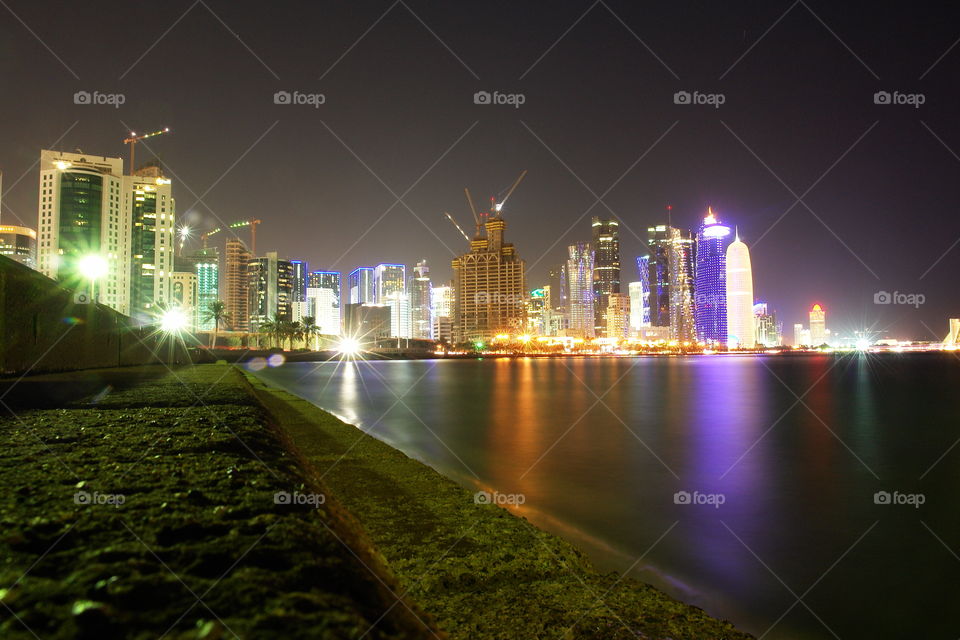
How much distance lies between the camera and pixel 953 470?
17.3 meters

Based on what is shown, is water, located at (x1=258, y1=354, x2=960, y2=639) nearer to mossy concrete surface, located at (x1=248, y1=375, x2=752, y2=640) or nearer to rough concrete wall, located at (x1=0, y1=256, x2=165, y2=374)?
mossy concrete surface, located at (x1=248, y1=375, x2=752, y2=640)

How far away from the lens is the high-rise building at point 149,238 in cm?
12194

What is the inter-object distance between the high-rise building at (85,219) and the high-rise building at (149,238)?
2234mm

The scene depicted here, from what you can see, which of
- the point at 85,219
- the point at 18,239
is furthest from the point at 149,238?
the point at 18,239

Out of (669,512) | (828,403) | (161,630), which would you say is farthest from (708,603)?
(828,403)

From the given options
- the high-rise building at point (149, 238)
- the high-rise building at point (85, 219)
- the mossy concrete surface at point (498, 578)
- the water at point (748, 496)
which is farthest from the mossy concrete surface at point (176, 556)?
the high-rise building at point (149, 238)

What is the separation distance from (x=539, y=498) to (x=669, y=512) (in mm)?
2928

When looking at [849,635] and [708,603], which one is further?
[708,603]

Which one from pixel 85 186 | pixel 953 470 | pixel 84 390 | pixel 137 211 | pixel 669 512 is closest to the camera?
pixel 84 390

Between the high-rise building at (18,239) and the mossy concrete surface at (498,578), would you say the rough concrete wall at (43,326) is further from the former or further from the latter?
the high-rise building at (18,239)

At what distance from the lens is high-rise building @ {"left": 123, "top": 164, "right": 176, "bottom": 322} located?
400ft

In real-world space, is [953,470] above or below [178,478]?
below

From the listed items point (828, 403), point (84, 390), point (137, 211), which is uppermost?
point (137, 211)

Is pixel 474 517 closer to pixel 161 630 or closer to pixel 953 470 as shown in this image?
pixel 161 630
